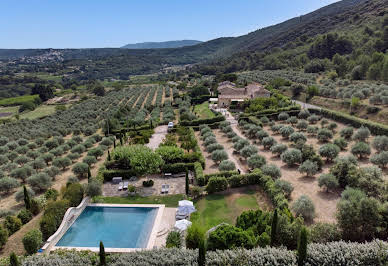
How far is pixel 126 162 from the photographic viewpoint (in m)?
32.8

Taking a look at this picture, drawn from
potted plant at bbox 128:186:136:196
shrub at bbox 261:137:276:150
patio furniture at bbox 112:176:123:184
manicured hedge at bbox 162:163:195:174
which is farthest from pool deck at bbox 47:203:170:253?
shrub at bbox 261:137:276:150

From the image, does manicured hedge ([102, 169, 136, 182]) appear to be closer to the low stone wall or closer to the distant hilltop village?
the low stone wall

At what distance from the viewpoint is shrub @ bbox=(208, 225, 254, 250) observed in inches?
622

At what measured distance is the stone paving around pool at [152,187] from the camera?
90.7ft

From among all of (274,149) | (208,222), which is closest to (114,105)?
(274,149)

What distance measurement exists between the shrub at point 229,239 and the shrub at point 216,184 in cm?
A: 952

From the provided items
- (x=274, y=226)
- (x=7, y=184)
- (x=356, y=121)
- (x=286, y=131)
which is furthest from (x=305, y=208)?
(x=7, y=184)

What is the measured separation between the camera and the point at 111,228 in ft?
71.2

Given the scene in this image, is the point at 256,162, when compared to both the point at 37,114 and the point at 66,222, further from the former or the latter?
the point at 37,114

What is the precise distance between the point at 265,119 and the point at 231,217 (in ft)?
114

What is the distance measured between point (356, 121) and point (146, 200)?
131 feet

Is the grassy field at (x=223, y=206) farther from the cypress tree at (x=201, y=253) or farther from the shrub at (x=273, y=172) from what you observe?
the cypress tree at (x=201, y=253)

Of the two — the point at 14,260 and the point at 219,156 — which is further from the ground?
the point at 14,260

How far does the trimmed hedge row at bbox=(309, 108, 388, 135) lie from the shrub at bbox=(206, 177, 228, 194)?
97.3ft
